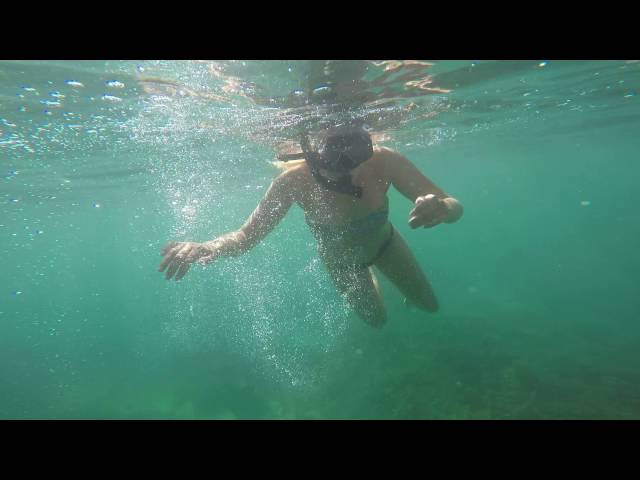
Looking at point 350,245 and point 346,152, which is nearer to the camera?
point 346,152

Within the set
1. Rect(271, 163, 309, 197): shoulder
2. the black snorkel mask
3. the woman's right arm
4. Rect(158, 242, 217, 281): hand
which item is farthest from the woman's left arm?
Rect(158, 242, 217, 281): hand

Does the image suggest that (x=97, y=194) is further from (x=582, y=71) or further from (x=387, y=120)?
(x=582, y=71)

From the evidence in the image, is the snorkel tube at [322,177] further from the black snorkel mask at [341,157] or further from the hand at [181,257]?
the hand at [181,257]

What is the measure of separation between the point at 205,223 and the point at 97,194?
113 ft

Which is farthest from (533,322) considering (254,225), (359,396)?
(254,225)

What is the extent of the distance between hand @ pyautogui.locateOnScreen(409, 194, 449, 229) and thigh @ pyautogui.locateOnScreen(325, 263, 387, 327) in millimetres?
2659

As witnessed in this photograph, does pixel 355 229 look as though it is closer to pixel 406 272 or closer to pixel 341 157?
pixel 341 157

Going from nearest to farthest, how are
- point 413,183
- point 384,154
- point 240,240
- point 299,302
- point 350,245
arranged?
point 240,240
point 413,183
point 384,154
point 350,245
point 299,302

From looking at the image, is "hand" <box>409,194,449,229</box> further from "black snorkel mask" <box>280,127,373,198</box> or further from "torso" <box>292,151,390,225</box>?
"torso" <box>292,151,390,225</box>

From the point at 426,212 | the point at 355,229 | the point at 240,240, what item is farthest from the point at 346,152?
the point at 240,240

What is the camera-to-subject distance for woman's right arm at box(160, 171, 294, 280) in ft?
13.7

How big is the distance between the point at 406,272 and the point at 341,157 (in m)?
2.62

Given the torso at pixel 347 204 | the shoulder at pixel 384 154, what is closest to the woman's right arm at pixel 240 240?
the torso at pixel 347 204

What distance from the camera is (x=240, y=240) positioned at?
503 cm
